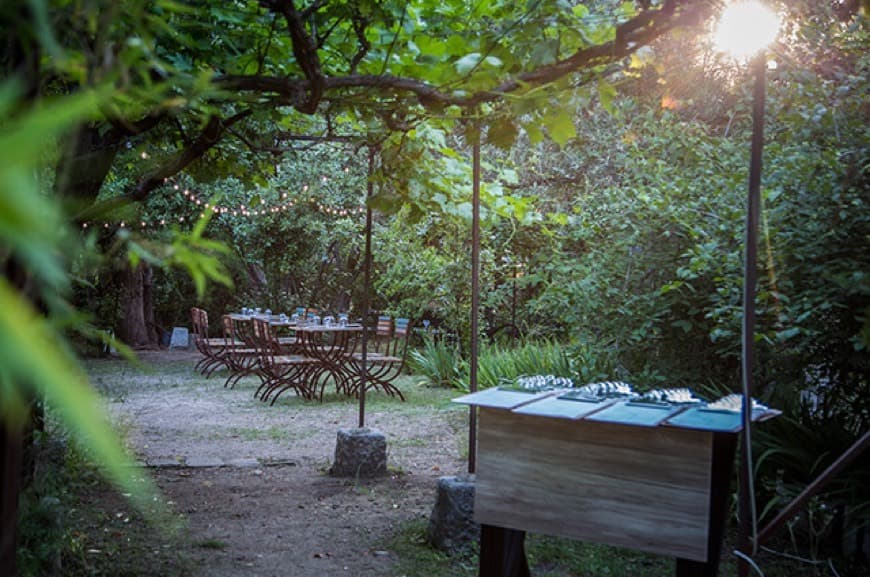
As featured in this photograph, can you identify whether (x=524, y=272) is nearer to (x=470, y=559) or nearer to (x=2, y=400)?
(x=470, y=559)

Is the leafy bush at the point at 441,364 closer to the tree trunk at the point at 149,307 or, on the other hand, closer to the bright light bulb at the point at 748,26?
the tree trunk at the point at 149,307

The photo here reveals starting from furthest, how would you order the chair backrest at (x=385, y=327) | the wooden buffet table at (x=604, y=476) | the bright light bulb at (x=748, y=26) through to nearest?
1. the chair backrest at (x=385, y=327)
2. the wooden buffet table at (x=604, y=476)
3. the bright light bulb at (x=748, y=26)

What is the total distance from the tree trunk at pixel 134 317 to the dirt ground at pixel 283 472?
4740 millimetres

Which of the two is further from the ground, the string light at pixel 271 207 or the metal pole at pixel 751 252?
the string light at pixel 271 207

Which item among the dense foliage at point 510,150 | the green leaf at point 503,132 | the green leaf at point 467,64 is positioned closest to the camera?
the dense foliage at point 510,150

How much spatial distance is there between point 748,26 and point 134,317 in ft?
43.7

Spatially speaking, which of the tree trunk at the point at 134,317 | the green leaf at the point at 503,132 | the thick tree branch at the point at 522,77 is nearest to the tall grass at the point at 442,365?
the tree trunk at the point at 134,317

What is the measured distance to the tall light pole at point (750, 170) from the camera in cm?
187

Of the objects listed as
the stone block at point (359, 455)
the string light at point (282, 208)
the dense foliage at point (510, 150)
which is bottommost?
the stone block at point (359, 455)

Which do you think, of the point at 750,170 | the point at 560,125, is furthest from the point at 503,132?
the point at 750,170

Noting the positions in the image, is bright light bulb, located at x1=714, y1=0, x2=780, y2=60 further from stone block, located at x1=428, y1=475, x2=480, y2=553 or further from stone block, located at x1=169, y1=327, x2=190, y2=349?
stone block, located at x1=169, y1=327, x2=190, y2=349

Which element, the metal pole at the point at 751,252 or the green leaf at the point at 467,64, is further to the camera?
the green leaf at the point at 467,64

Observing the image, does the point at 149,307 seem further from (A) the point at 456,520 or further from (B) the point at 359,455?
(A) the point at 456,520

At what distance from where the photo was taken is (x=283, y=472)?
5215 mm
